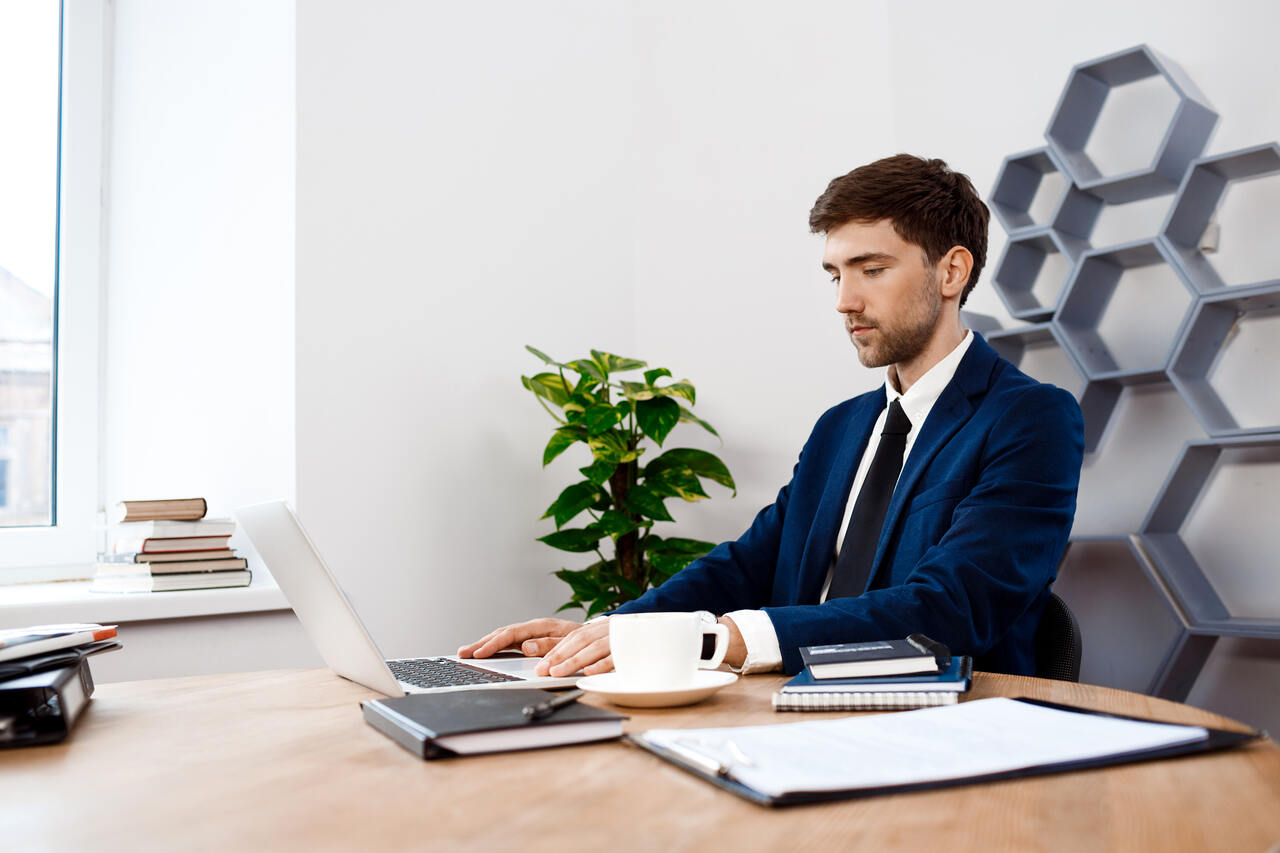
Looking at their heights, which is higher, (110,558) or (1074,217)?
(1074,217)

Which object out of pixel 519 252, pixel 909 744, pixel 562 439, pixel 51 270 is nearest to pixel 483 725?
pixel 909 744

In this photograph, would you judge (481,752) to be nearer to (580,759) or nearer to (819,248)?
(580,759)

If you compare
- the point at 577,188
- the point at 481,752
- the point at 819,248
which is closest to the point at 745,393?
the point at 819,248

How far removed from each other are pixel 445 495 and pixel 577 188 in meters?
1.00

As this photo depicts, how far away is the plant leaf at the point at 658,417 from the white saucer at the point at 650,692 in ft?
4.82

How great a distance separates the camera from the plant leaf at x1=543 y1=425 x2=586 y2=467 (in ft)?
8.10

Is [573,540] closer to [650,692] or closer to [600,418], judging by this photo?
[600,418]

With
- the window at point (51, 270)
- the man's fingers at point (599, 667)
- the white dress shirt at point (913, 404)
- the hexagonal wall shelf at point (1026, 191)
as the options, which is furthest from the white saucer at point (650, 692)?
the window at point (51, 270)

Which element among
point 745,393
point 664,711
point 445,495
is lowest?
point 664,711

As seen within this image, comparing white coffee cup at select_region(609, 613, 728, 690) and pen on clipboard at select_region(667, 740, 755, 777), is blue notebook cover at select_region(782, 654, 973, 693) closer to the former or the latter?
white coffee cup at select_region(609, 613, 728, 690)

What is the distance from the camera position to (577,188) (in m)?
2.92

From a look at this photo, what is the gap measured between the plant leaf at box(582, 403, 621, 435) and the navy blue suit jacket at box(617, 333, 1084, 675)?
0.53 metres

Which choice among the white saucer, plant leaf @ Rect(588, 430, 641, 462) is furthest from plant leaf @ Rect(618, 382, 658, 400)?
the white saucer

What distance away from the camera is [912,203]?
1.80m
